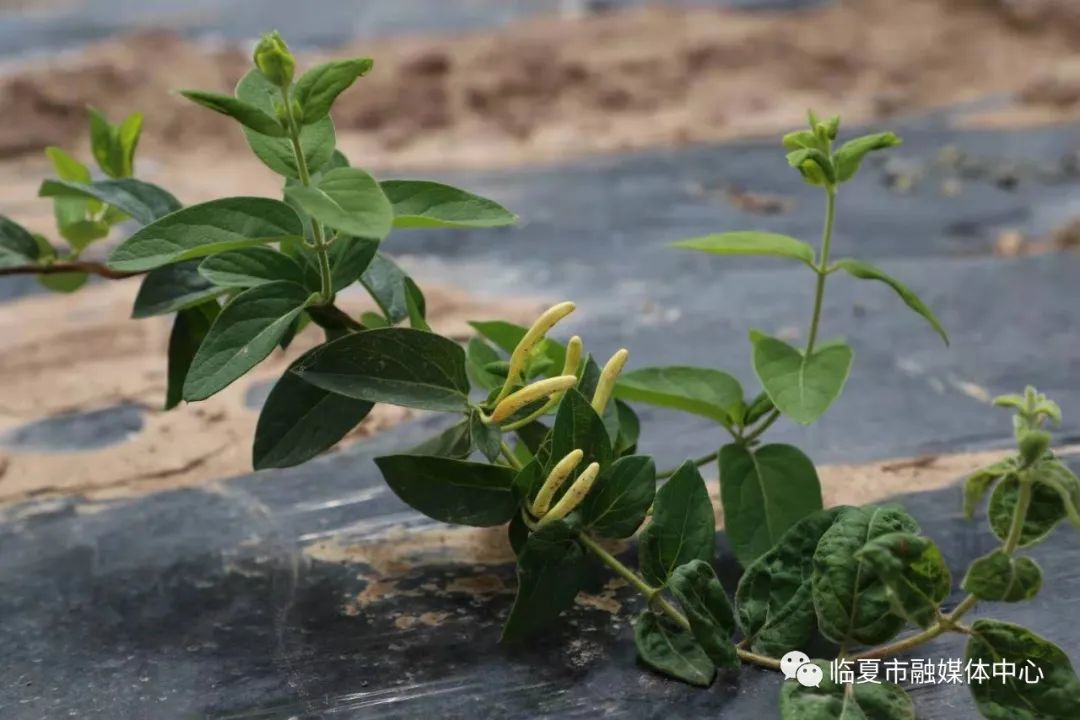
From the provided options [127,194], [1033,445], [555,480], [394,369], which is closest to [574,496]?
[555,480]

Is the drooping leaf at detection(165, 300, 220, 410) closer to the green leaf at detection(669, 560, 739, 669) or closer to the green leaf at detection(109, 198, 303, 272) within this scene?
the green leaf at detection(109, 198, 303, 272)

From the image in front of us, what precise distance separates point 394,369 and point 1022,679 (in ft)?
1.11

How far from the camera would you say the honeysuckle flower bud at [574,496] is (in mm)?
568

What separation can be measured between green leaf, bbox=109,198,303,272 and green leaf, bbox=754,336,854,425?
27 centimetres

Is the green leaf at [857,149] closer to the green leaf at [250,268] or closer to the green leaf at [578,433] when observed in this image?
the green leaf at [578,433]

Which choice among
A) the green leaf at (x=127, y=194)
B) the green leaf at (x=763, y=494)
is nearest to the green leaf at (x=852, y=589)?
the green leaf at (x=763, y=494)

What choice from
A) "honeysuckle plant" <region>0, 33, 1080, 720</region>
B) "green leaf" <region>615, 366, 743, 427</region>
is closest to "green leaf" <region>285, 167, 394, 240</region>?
"honeysuckle plant" <region>0, 33, 1080, 720</region>

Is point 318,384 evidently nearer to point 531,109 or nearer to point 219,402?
point 219,402

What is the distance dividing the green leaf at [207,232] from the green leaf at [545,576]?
21 centimetres

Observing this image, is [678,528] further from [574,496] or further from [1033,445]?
[1033,445]

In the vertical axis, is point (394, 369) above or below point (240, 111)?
below

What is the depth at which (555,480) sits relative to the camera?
0.58 metres

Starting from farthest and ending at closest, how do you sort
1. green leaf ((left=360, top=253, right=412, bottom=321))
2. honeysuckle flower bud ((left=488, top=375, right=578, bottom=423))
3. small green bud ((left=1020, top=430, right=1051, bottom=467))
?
green leaf ((left=360, top=253, right=412, bottom=321)) < honeysuckle flower bud ((left=488, top=375, right=578, bottom=423)) < small green bud ((left=1020, top=430, right=1051, bottom=467))

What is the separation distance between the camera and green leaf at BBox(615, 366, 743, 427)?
27.2 inches
